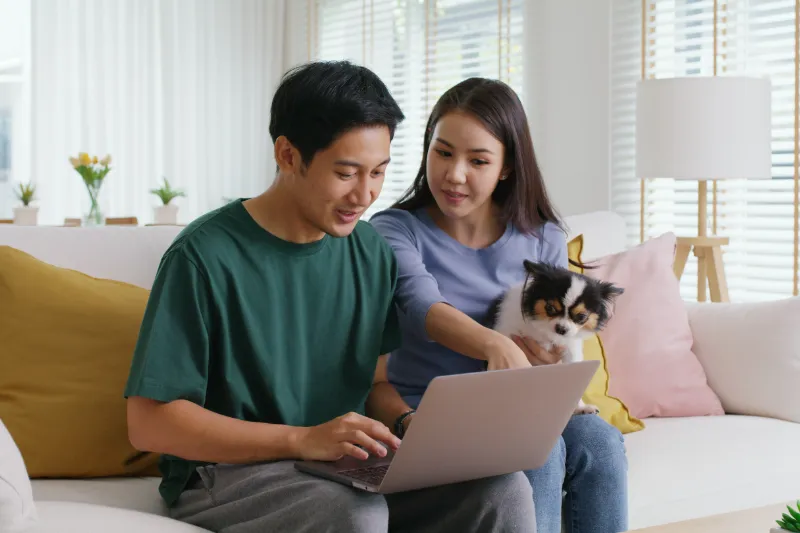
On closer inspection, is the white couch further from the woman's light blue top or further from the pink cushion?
the woman's light blue top

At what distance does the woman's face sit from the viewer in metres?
1.96

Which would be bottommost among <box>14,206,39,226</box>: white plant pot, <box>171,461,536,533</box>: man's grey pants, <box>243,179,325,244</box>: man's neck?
<box>171,461,536,533</box>: man's grey pants

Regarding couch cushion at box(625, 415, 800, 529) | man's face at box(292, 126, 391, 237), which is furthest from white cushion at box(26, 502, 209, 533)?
couch cushion at box(625, 415, 800, 529)

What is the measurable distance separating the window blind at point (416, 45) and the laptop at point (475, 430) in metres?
3.44

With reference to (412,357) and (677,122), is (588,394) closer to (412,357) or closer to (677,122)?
(412,357)

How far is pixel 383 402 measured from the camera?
174 cm

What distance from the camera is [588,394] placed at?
2189 millimetres

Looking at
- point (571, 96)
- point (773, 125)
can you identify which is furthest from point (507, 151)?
point (571, 96)

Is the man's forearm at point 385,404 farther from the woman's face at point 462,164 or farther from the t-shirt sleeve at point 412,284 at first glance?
the woman's face at point 462,164

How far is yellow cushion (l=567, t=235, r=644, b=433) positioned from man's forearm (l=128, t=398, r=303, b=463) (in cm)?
93

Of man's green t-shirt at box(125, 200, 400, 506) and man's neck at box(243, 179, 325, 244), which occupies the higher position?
man's neck at box(243, 179, 325, 244)

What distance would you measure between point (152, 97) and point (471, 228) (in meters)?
4.08

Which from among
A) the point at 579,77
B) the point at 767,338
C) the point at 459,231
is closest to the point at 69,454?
the point at 459,231

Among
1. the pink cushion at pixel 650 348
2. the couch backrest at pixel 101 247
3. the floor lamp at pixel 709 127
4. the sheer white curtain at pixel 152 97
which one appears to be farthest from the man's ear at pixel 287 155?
the sheer white curtain at pixel 152 97
